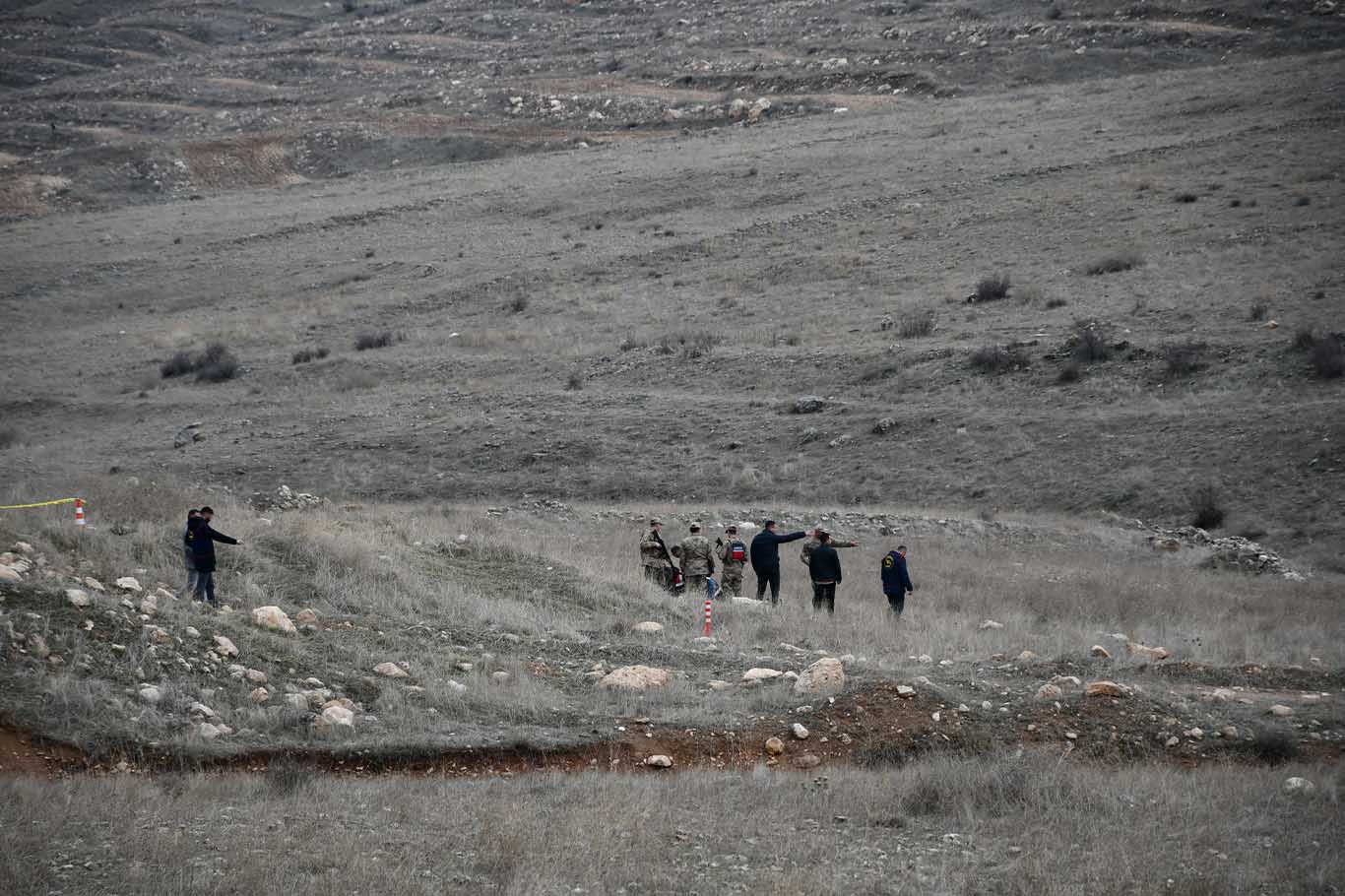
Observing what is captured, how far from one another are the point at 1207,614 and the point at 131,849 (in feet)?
42.4

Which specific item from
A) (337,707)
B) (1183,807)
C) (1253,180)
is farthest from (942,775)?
(1253,180)

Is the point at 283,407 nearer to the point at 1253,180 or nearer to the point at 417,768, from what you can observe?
the point at 417,768

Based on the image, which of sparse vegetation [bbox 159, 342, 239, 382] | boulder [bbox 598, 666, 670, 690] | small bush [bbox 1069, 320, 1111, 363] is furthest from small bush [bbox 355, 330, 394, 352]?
boulder [bbox 598, 666, 670, 690]

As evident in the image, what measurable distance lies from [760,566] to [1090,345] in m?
14.7

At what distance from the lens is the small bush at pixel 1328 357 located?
23.6 m

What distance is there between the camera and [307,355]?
34156 mm

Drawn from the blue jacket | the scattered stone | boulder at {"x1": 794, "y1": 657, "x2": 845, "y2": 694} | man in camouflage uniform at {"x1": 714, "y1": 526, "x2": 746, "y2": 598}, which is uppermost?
the scattered stone

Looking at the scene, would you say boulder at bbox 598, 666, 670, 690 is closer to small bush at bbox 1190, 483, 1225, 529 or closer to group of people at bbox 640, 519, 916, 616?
group of people at bbox 640, 519, 916, 616

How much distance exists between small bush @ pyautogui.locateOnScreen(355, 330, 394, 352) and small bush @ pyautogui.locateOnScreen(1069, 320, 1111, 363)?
763 inches

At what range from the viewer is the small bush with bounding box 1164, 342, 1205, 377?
1003 inches

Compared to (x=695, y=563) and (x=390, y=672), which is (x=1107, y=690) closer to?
(x=390, y=672)

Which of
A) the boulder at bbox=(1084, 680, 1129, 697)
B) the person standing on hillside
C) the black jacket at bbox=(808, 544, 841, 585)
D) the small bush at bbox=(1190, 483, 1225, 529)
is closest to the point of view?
the boulder at bbox=(1084, 680, 1129, 697)

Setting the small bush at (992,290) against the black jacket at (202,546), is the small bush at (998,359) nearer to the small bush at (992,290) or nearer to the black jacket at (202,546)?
the small bush at (992,290)

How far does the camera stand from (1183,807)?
24.3ft
